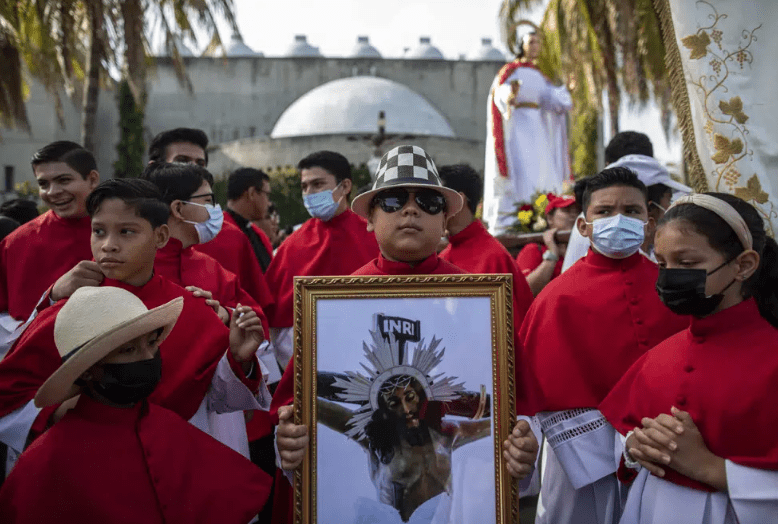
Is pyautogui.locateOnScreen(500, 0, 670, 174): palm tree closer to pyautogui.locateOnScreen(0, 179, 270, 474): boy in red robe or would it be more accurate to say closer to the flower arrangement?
the flower arrangement

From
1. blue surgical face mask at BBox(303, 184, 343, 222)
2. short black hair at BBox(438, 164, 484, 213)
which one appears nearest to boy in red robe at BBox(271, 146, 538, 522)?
short black hair at BBox(438, 164, 484, 213)

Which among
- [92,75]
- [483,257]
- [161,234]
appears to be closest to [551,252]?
[483,257]

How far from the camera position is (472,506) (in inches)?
129

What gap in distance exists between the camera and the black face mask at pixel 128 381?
3.38 metres

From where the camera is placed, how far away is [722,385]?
10.9 ft

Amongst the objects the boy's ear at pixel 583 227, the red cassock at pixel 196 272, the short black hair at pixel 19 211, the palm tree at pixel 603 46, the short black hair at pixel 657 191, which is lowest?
the red cassock at pixel 196 272

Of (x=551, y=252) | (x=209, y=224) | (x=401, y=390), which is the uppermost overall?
(x=551, y=252)

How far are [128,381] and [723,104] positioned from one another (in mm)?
3627

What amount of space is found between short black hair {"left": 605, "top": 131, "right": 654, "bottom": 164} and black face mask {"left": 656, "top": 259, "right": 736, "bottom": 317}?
12.4ft

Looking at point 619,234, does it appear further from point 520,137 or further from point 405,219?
point 520,137

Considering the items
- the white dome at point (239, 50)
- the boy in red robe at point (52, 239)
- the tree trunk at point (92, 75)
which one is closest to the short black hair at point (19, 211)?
the boy in red robe at point (52, 239)

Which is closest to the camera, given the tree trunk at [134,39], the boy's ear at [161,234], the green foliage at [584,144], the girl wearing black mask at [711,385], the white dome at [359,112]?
the girl wearing black mask at [711,385]

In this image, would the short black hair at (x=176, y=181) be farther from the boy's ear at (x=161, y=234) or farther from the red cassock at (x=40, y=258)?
the boy's ear at (x=161, y=234)

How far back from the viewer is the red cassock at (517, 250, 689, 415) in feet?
14.3
